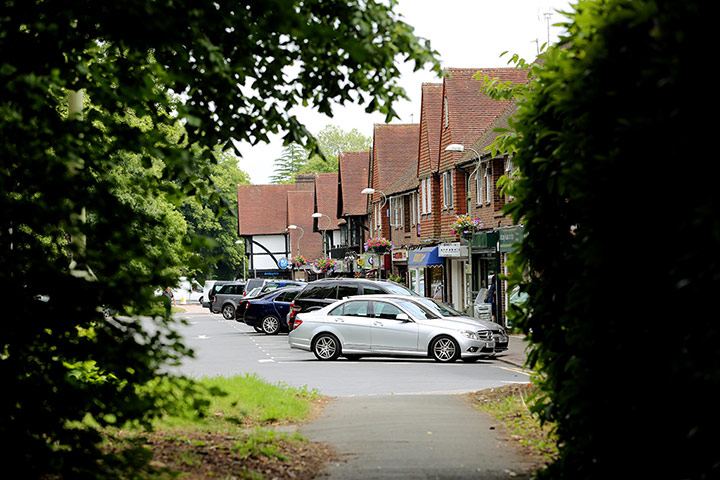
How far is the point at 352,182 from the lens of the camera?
246ft

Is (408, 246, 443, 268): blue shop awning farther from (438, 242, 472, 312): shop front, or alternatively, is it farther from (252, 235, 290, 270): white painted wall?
(252, 235, 290, 270): white painted wall

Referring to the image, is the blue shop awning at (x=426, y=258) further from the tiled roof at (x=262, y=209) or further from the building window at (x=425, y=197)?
the tiled roof at (x=262, y=209)

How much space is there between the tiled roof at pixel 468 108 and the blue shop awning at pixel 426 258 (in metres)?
4.27

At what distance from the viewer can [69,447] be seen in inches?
232

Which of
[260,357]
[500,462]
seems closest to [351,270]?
[260,357]

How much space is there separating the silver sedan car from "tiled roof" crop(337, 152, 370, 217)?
1960 inches

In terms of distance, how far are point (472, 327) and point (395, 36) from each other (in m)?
15.4

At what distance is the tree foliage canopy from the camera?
560 centimetres

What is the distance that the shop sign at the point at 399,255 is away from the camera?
53.1 m

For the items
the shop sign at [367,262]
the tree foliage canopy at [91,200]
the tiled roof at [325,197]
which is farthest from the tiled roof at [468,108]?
the tiled roof at [325,197]

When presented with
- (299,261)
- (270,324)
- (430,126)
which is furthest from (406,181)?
(299,261)

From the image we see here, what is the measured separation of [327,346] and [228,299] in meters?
35.1

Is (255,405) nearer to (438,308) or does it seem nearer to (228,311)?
(438,308)

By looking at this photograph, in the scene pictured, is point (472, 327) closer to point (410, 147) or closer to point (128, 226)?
point (128, 226)
